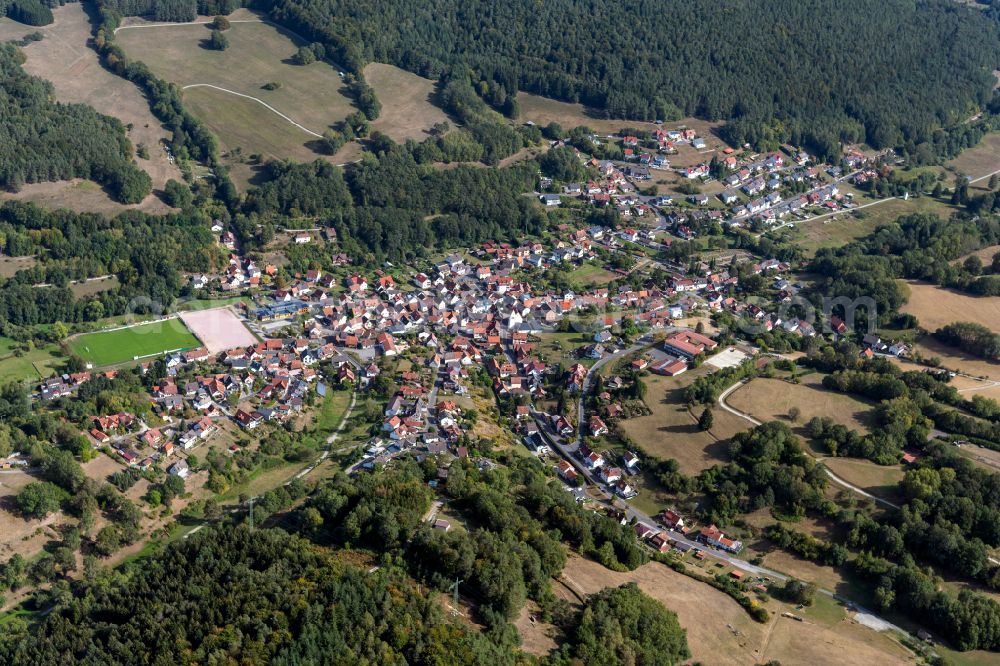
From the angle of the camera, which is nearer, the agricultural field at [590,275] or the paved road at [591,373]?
the paved road at [591,373]

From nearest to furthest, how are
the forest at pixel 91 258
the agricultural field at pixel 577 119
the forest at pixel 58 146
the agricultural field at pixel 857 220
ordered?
1. the forest at pixel 91 258
2. the forest at pixel 58 146
3. the agricultural field at pixel 857 220
4. the agricultural field at pixel 577 119

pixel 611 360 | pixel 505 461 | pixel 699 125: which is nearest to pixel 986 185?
pixel 699 125

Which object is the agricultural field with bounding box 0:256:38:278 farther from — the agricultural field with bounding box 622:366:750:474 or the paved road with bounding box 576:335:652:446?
the agricultural field with bounding box 622:366:750:474

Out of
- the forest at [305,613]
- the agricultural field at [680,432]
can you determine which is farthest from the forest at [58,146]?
the agricultural field at [680,432]

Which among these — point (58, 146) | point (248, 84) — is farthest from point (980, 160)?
point (58, 146)

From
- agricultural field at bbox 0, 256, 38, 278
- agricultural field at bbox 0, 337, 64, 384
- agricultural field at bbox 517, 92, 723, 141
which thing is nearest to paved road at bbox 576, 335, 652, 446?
agricultural field at bbox 0, 337, 64, 384

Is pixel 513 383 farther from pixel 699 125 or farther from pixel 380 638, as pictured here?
pixel 699 125

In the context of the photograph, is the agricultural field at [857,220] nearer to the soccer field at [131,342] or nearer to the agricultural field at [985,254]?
the agricultural field at [985,254]
